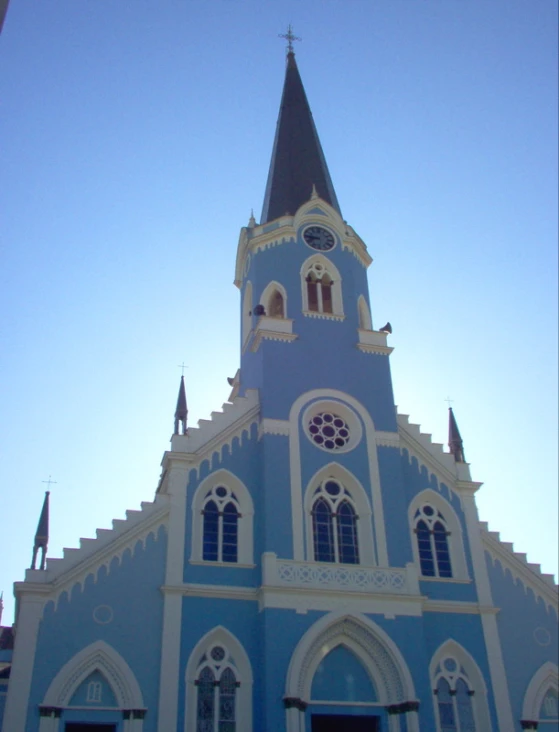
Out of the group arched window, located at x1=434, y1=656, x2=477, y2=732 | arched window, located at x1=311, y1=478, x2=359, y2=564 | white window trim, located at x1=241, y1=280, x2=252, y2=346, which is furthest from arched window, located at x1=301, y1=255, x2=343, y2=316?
arched window, located at x1=434, y1=656, x2=477, y2=732

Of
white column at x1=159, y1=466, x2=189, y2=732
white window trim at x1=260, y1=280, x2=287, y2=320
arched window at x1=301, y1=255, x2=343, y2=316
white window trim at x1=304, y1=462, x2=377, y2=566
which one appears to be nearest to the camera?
A: white column at x1=159, y1=466, x2=189, y2=732

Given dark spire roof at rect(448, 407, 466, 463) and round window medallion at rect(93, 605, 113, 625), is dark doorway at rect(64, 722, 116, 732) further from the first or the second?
dark spire roof at rect(448, 407, 466, 463)

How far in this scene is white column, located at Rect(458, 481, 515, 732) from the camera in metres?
22.4

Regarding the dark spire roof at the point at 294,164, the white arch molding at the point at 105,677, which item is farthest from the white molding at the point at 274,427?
the dark spire roof at the point at 294,164

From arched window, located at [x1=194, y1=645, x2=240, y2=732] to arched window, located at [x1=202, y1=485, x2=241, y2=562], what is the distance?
2790 mm

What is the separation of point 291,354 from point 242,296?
6.45 m

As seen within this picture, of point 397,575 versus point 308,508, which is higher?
point 308,508

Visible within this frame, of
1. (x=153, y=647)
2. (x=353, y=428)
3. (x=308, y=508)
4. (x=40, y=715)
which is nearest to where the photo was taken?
(x=40, y=715)

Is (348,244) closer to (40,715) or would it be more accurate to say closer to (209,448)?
(209,448)

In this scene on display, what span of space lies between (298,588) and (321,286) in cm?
1236

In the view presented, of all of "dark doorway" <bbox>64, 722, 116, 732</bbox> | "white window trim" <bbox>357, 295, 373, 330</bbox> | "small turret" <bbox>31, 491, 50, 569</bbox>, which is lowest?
"dark doorway" <bbox>64, 722, 116, 732</bbox>

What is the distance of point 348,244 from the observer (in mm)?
30312

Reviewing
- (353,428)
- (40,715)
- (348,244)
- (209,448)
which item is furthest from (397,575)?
(348,244)

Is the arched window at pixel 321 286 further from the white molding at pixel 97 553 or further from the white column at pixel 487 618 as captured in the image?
the white molding at pixel 97 553
